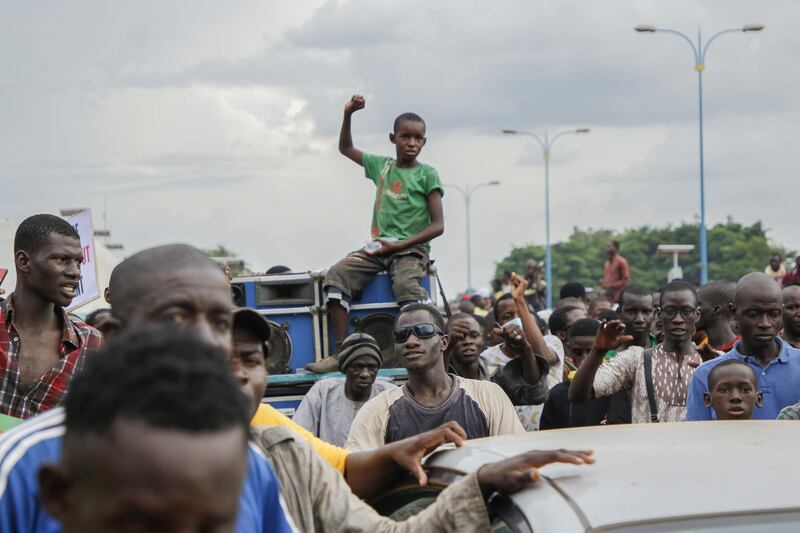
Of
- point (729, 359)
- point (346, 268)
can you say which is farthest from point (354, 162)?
point (729, 359)

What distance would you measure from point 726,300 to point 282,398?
121 inches

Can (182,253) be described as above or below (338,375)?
above

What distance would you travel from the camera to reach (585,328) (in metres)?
7.70

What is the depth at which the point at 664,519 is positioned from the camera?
2434 millimetres

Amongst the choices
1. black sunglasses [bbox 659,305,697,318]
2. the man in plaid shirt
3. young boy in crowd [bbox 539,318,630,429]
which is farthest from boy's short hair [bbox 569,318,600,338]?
the man in plaid shirt

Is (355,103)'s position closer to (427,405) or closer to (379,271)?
(379,271)

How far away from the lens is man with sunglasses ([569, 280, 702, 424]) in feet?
20.2

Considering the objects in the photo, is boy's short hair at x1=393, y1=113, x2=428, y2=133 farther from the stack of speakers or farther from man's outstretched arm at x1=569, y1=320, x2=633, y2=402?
man's outstretched arm at x1=569, y1=320, x2=633, y2=402

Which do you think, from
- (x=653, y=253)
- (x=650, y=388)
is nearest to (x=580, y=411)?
(x=650, y=388)

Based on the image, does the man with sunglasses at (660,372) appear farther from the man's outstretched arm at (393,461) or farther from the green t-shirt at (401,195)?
the man's outstretched arm at (393,461)

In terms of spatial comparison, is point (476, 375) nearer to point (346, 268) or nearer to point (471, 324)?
point (471, 324)

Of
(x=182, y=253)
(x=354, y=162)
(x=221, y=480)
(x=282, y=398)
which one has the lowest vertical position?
(x=282, y=398)

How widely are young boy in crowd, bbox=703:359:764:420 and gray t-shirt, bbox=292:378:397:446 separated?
210cm

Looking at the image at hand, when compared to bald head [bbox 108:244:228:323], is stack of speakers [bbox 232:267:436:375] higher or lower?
lower
